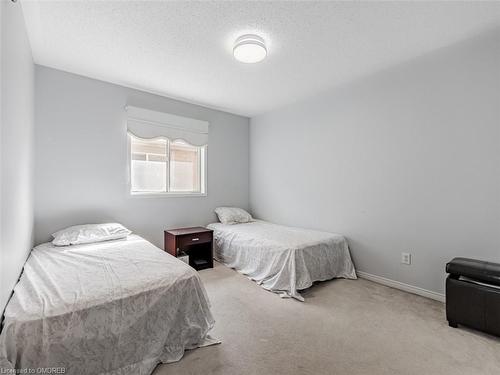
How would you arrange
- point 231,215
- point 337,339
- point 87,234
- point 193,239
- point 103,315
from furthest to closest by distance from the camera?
point 231,215
point 193,239
point 87,234
point 337,339
point 103,315

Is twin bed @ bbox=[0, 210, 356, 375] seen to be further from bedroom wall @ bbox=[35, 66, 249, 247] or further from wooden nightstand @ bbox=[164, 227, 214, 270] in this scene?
wooden nightstand @ bbox=[164, 227, 214, 270]

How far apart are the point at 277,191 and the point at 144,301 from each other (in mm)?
2928

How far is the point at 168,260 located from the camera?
80.1 inches

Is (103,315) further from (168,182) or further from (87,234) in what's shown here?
(168,182)

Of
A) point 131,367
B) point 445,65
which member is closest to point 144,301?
point 131,367

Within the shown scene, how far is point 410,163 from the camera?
8.63ft

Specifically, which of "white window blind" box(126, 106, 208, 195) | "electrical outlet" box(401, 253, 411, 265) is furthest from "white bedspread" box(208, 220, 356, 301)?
"white window blind" box(126, 106, 208, 195)

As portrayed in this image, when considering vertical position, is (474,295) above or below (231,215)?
below

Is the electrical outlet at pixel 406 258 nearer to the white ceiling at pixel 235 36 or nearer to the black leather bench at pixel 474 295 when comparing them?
the black leather bench at pixel 474 295

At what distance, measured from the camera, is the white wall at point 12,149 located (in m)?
1.33

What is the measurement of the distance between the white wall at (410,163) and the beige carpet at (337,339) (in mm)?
601

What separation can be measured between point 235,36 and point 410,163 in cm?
220

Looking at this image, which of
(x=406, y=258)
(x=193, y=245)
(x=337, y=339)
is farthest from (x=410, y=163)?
(x=193, y=245)

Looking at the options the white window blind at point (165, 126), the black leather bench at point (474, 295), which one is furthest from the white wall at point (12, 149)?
the black leather bench at point (474, 295)
